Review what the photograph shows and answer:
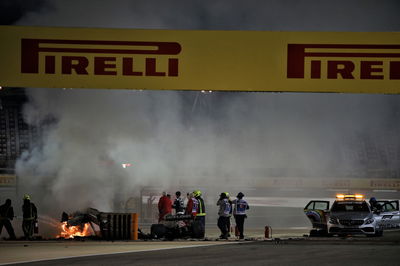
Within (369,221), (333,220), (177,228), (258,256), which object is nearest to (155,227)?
(177,228)

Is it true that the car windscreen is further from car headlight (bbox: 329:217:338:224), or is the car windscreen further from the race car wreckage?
the race car wreckage

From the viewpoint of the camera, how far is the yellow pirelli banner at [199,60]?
1482 cm

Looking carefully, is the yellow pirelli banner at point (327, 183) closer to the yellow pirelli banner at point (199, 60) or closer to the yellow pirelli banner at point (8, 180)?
the yellow pirelli banner at point (8, 180)

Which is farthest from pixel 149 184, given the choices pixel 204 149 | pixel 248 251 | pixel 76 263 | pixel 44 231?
pixel 76 263

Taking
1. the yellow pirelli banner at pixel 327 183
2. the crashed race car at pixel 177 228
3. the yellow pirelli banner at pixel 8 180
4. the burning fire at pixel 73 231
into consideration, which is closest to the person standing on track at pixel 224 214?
the crashed race car at pixel 177 228

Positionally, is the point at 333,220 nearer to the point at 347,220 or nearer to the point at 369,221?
the point at 347,220

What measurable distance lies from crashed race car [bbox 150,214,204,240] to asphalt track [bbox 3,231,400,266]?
231cm

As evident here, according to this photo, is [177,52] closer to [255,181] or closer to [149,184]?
[149,184]

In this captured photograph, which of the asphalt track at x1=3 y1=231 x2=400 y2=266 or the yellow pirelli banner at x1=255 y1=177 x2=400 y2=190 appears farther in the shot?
the yellow pirelli banner at x1=255 y1=177 x2=400 y2=190

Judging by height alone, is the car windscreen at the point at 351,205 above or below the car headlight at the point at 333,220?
above

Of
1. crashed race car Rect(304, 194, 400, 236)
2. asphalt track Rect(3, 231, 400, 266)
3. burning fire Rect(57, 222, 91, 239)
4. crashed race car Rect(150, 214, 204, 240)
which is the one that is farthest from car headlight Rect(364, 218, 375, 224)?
burning fire Rect(57, 222, 91, 239)

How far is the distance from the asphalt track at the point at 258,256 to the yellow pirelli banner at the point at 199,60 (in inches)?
130

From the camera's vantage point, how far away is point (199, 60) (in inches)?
586

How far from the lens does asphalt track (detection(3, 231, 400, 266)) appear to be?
1251cm
